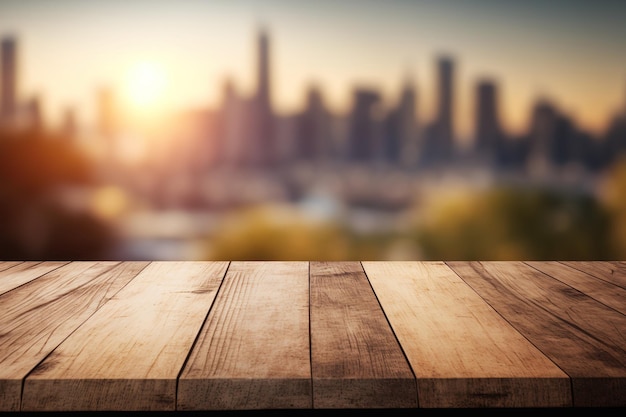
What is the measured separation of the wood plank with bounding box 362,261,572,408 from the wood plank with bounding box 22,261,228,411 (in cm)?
36

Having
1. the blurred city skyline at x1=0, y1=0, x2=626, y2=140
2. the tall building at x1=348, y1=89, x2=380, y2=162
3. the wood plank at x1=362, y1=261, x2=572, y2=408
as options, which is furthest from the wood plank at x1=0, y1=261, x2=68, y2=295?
the tall building at x1=348, y1=89, x2=380, y2=162

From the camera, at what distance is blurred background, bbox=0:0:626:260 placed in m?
2.23

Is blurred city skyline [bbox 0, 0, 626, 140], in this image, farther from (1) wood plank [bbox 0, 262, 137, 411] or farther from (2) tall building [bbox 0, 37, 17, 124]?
(1) wood plank [bbox 0, 262, 137, 411]

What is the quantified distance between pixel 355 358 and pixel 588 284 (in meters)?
0.91

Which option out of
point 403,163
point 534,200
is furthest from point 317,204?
point 534,200

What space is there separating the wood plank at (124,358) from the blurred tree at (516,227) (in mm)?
1129

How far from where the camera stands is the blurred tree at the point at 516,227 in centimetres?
228

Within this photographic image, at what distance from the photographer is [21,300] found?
52.7 inches

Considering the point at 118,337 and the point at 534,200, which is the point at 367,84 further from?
the point at 118,337

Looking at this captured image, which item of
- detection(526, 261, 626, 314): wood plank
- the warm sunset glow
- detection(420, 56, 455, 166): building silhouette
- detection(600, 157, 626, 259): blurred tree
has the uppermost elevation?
the warm sunset glow

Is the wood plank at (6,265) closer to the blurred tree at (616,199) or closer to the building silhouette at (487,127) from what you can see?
the building silhouette at (487,127)

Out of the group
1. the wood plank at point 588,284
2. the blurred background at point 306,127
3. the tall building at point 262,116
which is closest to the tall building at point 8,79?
the blurred background at point 306,127

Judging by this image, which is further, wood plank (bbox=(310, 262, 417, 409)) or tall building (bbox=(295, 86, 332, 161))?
tall building (bbox=(295, 86, 332, 161))

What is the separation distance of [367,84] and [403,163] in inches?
12.4
